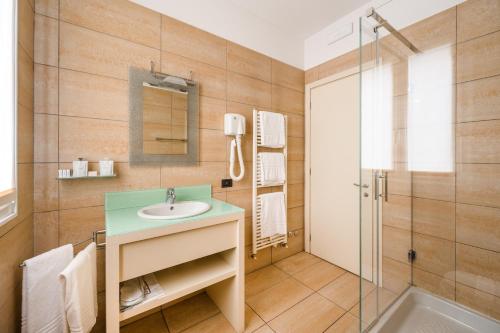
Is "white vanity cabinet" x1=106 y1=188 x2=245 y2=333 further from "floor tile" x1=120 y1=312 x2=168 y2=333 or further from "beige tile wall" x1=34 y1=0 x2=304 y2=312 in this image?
"floor tile" x1=120 y1=312 x2=168 y2=333

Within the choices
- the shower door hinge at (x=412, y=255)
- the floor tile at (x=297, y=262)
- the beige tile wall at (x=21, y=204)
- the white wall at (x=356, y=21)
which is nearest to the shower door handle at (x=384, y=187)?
the shower door hinge at (x=412, y=255)

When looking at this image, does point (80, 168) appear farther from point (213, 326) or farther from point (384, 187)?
point (384, 187)

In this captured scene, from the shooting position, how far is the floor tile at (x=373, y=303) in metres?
1.32

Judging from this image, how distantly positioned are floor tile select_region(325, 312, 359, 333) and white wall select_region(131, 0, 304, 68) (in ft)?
8.09

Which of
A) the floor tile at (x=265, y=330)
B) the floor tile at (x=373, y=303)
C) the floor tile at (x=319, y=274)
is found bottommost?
the floor tile at (x=265, y=330)

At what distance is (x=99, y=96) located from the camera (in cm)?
133

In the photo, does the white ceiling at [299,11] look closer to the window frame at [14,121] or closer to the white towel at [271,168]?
the white towel at [271,168]

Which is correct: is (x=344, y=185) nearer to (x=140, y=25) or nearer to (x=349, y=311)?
(x=349, y=311)

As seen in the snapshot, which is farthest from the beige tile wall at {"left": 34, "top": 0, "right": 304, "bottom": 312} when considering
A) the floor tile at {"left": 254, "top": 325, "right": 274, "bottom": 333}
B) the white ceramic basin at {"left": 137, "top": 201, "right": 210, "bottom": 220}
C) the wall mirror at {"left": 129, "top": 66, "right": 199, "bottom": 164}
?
the floor tile at {"left": 254, "top": 325, "right": 274, "bottom": 333}

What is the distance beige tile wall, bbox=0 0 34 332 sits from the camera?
0.86 meters

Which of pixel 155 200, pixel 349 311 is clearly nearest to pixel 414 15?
pixel 349 311

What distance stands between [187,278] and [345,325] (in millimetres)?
1150

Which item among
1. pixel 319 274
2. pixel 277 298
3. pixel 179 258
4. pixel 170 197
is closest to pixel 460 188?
pixel 319 274

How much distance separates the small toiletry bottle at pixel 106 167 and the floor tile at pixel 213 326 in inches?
46.6
